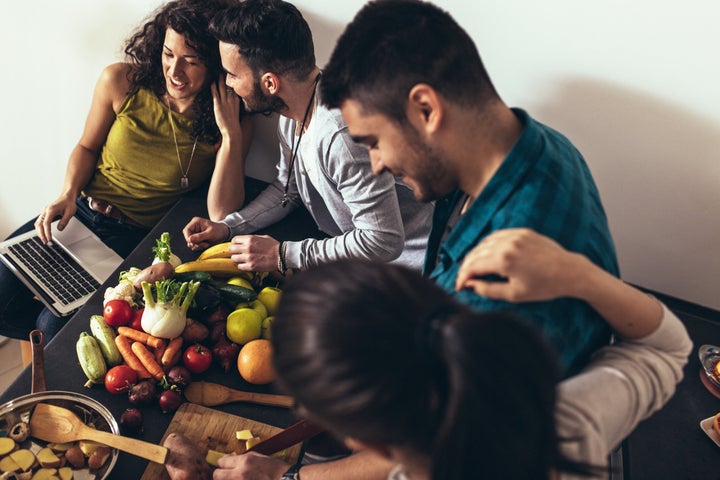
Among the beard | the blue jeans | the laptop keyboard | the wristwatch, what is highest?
the beard

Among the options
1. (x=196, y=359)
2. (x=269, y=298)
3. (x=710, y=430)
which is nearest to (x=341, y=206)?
(x=269, y=298)

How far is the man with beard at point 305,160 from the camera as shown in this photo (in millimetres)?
Result: 1408

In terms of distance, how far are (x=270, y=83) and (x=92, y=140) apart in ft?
2.45

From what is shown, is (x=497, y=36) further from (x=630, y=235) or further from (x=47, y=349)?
(x=47, y=349)

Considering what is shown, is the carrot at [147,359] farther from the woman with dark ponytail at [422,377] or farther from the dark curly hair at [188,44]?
the dark curly hair at [188,44]

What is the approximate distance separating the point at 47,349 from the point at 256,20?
2.87ft

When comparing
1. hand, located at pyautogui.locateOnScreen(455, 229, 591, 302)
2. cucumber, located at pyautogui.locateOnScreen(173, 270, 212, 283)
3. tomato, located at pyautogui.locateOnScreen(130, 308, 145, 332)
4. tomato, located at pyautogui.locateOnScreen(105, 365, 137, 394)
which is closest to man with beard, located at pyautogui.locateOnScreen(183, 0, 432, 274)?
cucumber, located at pyautogui.locateOnScreen(173, 270, 212, 283)

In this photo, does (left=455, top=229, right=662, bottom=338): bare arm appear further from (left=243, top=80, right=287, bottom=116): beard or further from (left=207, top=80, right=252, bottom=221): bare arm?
(left=207, top=80, right=252, bottom=221): bare arm

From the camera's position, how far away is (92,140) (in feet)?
6.11

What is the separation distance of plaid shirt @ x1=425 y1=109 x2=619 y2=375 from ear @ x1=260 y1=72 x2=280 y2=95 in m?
0.67

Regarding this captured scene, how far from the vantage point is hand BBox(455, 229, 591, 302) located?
0.73m

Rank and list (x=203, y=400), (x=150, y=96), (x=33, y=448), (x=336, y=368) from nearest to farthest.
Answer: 1. (x=336, y=368)
2. (x=33, y=448)
3. (x=203, y=400)
4. (x=150, y=96)

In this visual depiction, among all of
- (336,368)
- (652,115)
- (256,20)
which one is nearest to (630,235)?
(652,115)

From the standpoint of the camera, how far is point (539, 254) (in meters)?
0.74
